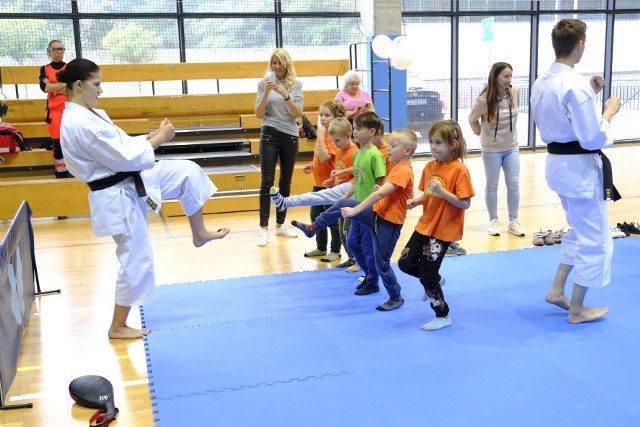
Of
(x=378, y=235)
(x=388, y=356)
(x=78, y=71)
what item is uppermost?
(x=78, y=71)

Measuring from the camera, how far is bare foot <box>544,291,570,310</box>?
13.0 feet

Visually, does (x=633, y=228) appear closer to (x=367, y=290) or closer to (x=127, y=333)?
(x=367, y=290)

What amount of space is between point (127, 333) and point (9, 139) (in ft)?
16.3

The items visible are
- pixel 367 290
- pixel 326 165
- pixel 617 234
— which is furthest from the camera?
pixel 617 234

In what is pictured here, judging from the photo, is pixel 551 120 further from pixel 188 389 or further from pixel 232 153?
pixel 232 153

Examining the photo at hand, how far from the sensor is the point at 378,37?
29.3ft

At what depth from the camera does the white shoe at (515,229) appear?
19.4 feet

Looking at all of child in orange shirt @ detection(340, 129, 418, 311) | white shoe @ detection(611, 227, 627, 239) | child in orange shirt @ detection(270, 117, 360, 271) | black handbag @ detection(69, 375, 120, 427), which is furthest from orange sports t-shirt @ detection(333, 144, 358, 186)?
white shoe @ detection(611, 227, 627, 239)

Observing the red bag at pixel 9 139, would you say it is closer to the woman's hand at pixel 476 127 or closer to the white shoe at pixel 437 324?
the woman's hand at pixel 476 127

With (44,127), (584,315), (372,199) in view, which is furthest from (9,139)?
(584,315)

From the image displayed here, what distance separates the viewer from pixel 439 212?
368cm

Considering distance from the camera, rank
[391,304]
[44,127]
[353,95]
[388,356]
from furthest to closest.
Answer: [44,127] → [353,95] → [391,304] → [388,356]

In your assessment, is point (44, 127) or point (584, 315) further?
point (44, 127)

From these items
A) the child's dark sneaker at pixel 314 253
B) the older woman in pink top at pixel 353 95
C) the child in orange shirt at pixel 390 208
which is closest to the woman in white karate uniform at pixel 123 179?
the child in orange shirt at pixel 390 208
